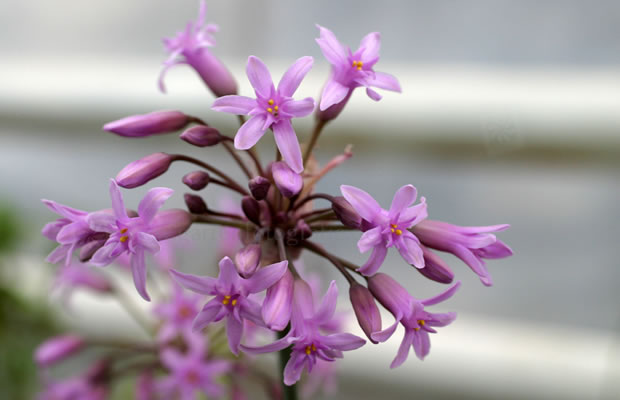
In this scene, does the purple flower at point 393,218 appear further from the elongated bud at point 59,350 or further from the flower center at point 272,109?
the elongated bud at point 59,350

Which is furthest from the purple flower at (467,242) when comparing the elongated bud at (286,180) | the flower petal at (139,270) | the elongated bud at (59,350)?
the elongated bud at (59,350)

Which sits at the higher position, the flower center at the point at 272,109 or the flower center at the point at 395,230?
the flower center at the point at 272,109

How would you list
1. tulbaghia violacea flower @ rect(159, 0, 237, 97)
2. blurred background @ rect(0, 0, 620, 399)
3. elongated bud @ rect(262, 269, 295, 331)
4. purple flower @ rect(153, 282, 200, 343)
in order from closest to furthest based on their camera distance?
elongated bud @ rect(262, 269, 295, 331)
tulbaghia violacea flower @ rect(159, 0, 237, 97)
purple flower @ rect(153, 282, 200, 343)
blurred background @ rect(0, 0, 620, 399)

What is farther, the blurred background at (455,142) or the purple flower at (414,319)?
the blurred background at (455,142)

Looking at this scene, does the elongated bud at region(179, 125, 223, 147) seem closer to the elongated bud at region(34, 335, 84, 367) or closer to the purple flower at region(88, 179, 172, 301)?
Answer: the purple flower at region(88, 179, 172, 301)

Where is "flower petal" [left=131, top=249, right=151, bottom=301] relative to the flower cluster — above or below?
below

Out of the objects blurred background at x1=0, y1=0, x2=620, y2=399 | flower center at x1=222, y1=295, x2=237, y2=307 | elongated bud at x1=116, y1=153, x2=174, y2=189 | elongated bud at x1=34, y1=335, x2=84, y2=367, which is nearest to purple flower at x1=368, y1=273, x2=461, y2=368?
flower center at x1=222, y1=295, x2=237, y2=307
